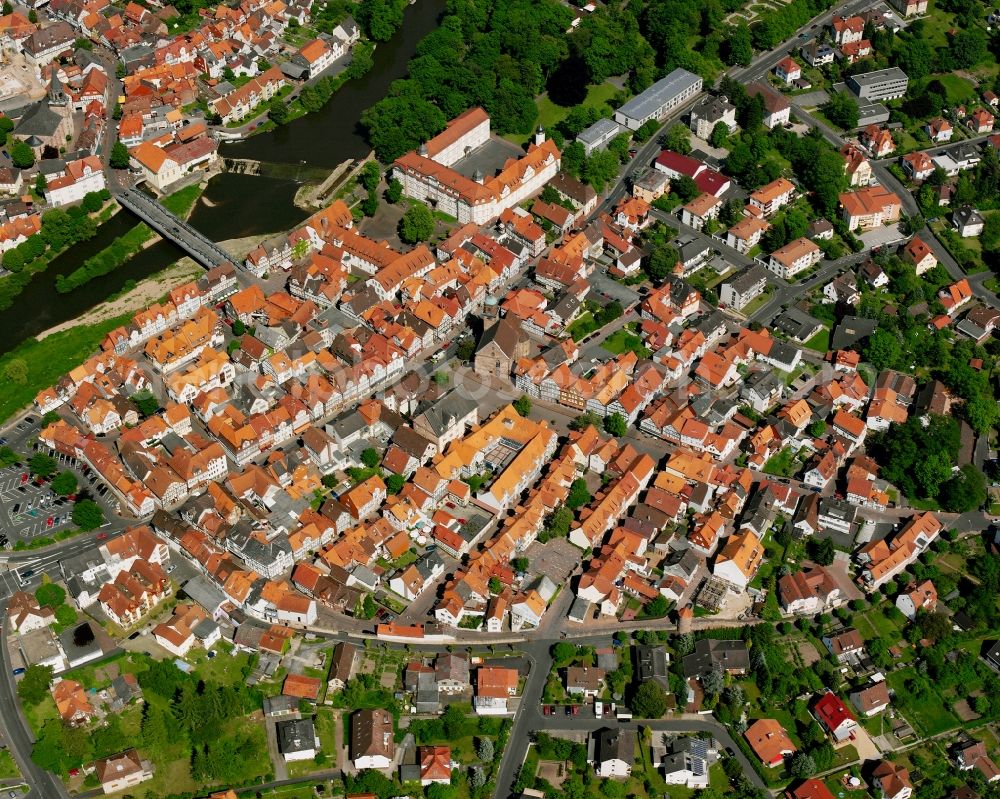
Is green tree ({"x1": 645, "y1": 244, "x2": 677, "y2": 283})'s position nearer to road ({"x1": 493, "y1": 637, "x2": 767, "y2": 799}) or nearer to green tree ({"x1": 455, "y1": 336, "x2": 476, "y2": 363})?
green tree ({"x1": 455, "y1": 336, "x2": 476, "y2": 363})

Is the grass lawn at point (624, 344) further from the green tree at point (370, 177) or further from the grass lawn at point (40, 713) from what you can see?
the grass lawn at point (40, 713)

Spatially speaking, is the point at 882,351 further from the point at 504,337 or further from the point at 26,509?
the point at 26,509

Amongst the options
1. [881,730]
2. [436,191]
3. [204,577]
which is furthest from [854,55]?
[204,577]

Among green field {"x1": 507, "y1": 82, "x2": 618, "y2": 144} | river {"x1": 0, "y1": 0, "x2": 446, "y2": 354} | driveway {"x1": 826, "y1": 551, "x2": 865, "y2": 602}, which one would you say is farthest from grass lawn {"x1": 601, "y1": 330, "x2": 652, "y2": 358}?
river {"x1": 0, "y1": 0, "x2": 446, "y2": 354}

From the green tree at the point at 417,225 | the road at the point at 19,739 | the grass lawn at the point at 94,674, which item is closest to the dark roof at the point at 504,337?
the green tree at the point at 417,225

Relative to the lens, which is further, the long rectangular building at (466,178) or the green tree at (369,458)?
the long rectangular building at (466,178)

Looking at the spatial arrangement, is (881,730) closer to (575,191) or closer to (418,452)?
(418,452)
